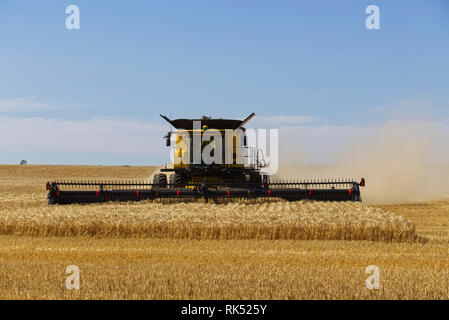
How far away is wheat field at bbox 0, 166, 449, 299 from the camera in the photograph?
6105 mm

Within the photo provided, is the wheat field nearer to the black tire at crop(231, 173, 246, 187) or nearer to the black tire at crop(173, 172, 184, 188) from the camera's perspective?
the black tire at crop(173, 172, 184, 188)

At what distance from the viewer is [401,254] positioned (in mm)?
8891

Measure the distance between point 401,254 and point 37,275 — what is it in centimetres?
585

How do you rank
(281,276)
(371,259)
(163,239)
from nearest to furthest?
(281,276) → (371,259) → (163,239)

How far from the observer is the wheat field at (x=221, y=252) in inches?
240

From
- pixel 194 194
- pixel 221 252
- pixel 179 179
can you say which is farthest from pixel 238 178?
pixel 221 252

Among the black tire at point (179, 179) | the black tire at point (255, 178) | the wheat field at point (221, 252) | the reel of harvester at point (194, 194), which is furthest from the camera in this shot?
the black tire at point (255, 178)

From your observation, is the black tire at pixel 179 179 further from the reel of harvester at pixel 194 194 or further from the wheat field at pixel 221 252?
the wheat field at pixel 221 252

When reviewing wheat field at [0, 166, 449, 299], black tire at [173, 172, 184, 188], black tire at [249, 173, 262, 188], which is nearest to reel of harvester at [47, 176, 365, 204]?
wheat field at [0, 166, 449, 299]

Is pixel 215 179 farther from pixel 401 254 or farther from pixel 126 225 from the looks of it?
pixel 401 254

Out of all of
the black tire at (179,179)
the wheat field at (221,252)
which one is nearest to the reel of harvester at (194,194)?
the wheat field at (221,252)

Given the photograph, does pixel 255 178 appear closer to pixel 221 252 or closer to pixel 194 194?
pixel 194 194

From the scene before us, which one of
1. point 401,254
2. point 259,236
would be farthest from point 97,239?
point 401,254

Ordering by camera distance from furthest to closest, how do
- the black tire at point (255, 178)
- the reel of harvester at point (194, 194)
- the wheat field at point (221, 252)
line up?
the black tire at point (255, 178) → the reel of harvester at point (194, 194) → the wheat field at point (221, 252)
